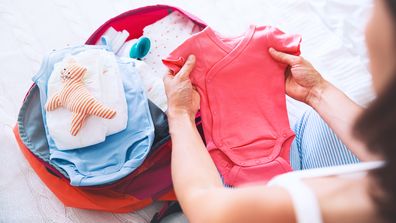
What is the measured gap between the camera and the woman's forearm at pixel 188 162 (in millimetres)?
616

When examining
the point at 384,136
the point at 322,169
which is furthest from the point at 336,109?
the point at 384,136

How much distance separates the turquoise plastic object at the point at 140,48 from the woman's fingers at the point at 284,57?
31 cm

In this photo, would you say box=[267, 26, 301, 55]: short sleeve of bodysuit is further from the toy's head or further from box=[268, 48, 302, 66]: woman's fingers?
the toy's head

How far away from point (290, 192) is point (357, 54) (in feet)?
2.33

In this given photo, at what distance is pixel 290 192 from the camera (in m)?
0.46

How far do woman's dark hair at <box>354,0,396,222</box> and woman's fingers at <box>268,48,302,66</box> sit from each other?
0.43 metres

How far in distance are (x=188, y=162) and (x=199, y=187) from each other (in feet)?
0.21

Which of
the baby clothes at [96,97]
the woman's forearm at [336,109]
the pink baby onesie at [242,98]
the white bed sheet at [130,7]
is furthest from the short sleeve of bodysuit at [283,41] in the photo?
the baby clothes at [96,97]

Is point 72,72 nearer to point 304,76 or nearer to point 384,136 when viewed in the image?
point 304,76

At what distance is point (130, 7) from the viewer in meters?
1.14

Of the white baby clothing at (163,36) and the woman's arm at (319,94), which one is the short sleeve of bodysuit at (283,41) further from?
the white baby clothing at (163,36)

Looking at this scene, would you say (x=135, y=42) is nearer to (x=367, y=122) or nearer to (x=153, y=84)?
(x=153, y=84)

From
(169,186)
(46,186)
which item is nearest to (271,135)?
(169,186)

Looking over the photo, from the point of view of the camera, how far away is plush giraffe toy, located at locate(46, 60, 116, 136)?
2.47 ft
